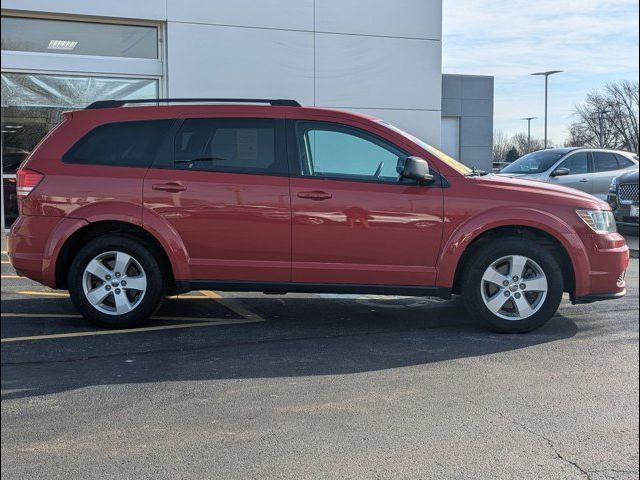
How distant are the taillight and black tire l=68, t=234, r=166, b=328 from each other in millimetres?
628

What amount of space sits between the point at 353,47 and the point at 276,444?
32.8 feet

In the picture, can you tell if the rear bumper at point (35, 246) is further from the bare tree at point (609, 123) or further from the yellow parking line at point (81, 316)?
the bare tree at point (609, 123)

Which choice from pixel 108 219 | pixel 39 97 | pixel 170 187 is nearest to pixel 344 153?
pixel 170 187

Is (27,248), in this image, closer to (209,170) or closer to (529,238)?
(209,170)

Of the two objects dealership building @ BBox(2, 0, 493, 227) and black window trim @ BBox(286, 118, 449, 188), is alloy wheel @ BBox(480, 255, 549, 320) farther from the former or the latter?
dealership building @ BBox(2, 0, 493, 227)

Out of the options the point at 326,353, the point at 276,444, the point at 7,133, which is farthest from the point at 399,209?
the point at 7,133

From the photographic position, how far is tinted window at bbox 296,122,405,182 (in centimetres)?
523

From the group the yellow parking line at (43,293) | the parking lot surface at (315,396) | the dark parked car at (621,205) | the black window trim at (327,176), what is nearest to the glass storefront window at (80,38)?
the yellow parking line at (43,293)

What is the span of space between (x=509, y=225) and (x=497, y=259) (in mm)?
295

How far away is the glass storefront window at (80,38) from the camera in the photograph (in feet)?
35.1

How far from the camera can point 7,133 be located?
32.7 feet

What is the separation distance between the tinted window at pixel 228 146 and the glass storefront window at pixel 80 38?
6.69 metres

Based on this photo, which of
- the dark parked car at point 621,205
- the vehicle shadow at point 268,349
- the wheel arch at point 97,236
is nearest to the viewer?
the vehicle shadow at point 268,349

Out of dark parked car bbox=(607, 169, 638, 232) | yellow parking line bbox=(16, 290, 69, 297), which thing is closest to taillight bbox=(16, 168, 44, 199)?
yellow parking line bbox=(16, 290, 69, 297)
